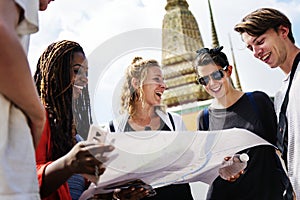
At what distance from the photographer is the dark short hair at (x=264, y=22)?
1440 millimetres

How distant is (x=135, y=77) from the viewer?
4.74ft

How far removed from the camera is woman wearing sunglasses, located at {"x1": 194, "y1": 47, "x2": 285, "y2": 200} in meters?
1.36

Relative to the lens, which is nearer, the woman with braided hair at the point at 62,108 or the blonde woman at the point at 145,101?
the woman with braided hair at the point at 62,108

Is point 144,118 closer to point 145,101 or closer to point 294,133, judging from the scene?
point 145,101

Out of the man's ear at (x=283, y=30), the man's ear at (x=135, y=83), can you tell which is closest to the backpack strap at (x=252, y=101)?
the man's ear at (x=283, y=30)

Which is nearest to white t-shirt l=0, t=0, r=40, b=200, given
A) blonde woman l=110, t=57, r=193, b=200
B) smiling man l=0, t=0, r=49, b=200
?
smiling man l=0, t=0, r=49, b=200

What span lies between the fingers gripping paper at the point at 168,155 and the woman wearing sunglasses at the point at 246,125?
0.06 meters

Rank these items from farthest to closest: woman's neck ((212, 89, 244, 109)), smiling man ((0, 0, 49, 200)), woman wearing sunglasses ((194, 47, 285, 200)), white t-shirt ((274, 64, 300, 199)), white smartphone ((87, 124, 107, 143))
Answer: woman's neck ((212, 89, 244, 109)) < woman wearing sunglasses ((194, 47, 285, 200)) < white t-shirt ((274, 64, 300, 199)) < white smartphone ((87, 124, 107, 143)) < smiling man ((0, 0, 49, 200))

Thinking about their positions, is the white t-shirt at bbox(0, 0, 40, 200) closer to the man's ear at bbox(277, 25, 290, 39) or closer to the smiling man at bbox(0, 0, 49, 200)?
the smiling man at bbox(0, 0, 49, 200)

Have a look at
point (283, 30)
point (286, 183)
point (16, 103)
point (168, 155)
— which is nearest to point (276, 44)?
point (283, 30)

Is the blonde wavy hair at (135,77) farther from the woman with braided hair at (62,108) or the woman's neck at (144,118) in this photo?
the woman with braided hair at (62,108)

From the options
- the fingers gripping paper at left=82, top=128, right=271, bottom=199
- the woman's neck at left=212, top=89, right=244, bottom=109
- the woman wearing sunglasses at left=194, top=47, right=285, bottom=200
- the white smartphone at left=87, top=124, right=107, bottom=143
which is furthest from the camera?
the woman's neck at left=212, top=89, right=244, bottom=109

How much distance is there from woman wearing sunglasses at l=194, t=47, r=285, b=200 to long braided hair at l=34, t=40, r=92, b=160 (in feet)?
1.52

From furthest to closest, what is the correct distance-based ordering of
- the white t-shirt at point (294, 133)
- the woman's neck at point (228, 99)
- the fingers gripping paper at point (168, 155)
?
the woman's neck at point (228, 99), the white t-shirt at point (294, 133), the fingers gripping paper at point (168, 155)
